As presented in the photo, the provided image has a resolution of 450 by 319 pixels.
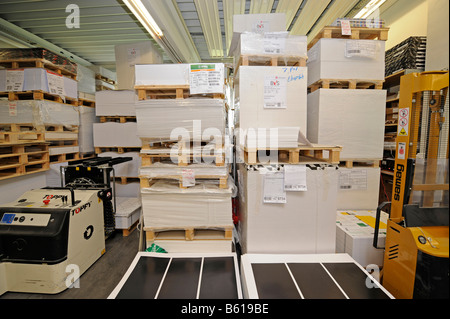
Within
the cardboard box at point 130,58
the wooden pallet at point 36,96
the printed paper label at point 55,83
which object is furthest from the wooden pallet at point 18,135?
the cardboard box at point 130,58

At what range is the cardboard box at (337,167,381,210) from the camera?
315cm

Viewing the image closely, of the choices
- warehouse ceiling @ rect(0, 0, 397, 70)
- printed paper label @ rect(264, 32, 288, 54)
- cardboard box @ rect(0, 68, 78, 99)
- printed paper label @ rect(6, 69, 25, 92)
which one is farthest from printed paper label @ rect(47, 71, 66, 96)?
printed paper label @ rect(264, 32, 288, 54)

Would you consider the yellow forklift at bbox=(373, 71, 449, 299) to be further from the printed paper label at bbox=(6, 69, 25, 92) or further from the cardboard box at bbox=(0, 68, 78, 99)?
the printed paper label at bbox=(6, 69, 25, 92)

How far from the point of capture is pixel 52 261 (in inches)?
92.0

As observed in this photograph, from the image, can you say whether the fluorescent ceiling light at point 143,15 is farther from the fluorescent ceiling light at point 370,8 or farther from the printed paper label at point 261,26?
the fluorescent ceiling light at point 370,8

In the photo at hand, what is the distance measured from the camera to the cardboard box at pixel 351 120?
300cm

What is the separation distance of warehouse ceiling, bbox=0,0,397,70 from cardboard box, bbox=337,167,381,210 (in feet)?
10.9

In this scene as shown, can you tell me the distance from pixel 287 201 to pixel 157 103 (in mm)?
1912

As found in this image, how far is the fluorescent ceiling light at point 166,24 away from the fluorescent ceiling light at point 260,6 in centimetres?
162

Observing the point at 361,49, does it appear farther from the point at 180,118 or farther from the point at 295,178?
the point at 180,118

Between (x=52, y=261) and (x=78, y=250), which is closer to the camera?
(x=52, y=261)

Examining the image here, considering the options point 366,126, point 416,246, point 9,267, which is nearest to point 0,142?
point 9,267

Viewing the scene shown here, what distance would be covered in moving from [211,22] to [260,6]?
3.66 feet
